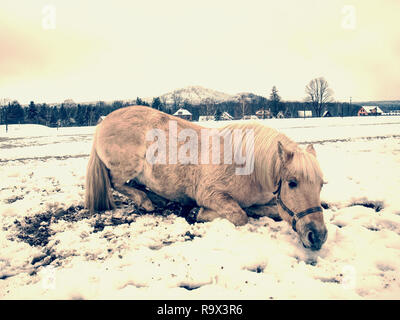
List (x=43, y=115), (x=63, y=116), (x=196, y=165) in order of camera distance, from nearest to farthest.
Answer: (x=196, y=165), (x=63, y=116), (x=43, y=115)

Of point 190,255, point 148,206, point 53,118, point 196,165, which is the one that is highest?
point 53,118

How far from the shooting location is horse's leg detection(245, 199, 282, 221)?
3.34 meters

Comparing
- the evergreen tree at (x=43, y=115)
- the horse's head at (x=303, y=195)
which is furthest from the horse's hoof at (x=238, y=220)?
the evergreen tree at (x=43, y=115)

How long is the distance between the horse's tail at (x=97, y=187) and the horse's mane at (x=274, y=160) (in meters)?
2.30

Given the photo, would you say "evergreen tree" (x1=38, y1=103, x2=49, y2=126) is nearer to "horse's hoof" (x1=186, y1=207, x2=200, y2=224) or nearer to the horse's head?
"horse's hoof" (x1=186, y1=207, x2=200, y2=224)

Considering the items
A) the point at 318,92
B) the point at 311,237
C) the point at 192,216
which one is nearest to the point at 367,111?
the point at 318,92

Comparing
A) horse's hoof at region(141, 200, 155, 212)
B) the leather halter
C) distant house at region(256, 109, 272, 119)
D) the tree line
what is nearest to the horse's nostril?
the leather halter

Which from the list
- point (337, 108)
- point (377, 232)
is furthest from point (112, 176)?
point (337, 108)

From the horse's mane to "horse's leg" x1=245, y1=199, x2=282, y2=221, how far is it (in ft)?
1.86

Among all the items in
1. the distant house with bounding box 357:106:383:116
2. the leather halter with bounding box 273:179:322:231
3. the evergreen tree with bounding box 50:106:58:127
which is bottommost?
the leather halter with bounding box 273:179:322:231

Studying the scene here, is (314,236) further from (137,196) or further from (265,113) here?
(265,113)

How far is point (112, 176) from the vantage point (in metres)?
3.84

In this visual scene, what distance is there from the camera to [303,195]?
238cm

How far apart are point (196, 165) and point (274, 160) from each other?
1.19 m
